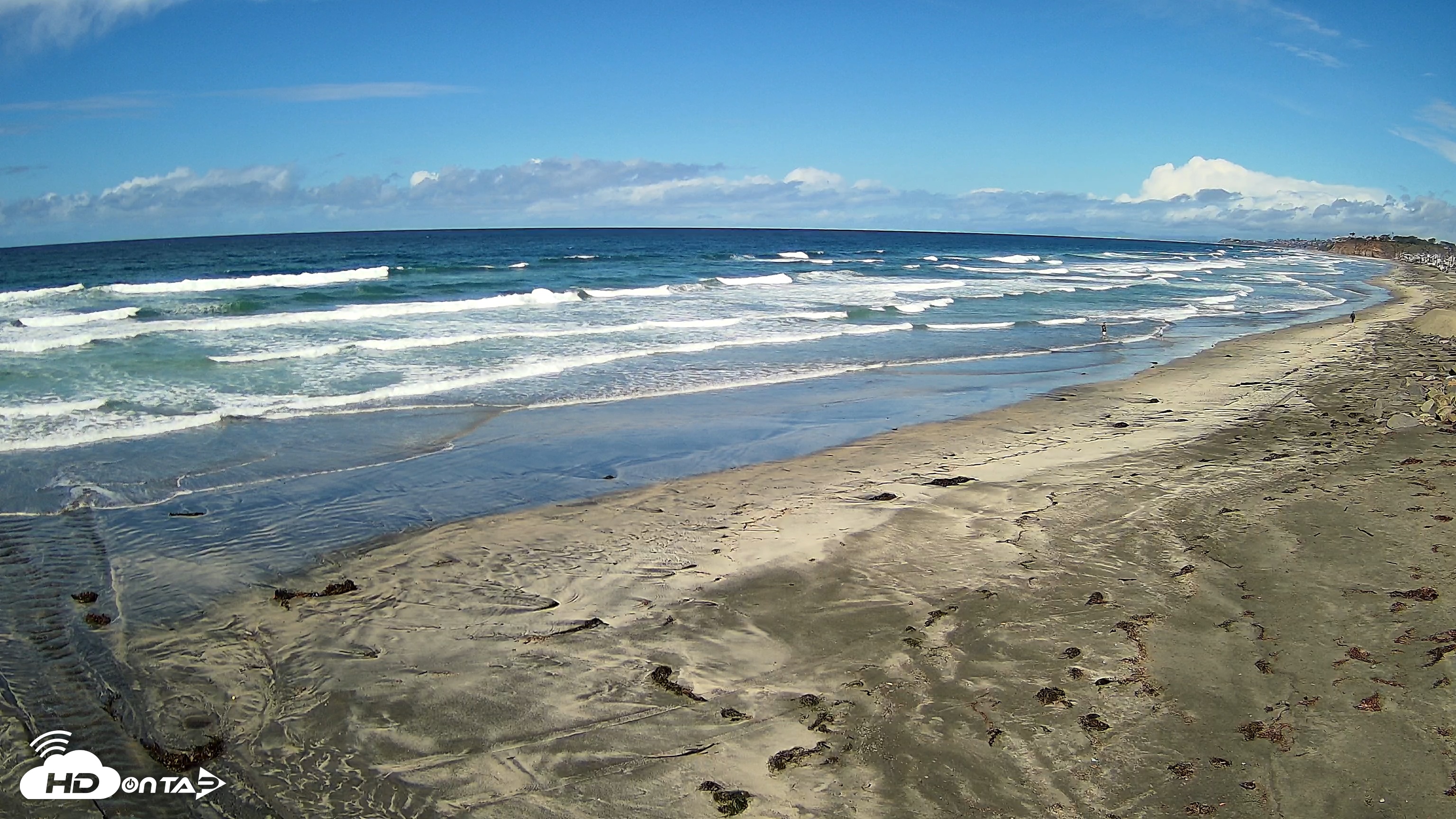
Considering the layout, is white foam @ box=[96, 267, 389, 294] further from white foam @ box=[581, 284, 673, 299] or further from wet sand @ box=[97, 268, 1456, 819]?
wet sand @ box=[97, 268, 1456, 819]

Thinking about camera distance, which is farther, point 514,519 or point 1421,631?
point 514,519

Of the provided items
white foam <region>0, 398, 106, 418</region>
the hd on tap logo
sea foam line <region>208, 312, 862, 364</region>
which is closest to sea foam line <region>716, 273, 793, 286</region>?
sea foam line <region>208, 312, 862, 364</region>

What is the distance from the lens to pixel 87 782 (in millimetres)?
4246

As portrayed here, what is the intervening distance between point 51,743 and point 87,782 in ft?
1.54

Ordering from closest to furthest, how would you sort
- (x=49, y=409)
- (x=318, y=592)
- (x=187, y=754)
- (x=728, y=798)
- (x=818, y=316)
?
1. (x=728, y=798)
2. (x=187, y=754)
3. (x=318, y=592)
4. (x=49, y=409)
5. (x=818, y=316)

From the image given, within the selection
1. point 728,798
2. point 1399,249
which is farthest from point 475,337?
point 1399,249

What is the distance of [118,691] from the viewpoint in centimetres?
497

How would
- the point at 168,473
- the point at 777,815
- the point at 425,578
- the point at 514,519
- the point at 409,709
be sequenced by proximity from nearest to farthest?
1. the point at 777,815
2. the point at 409,709
3. the point at 425,578
4. the point at 514,519
5. the point at 168,473

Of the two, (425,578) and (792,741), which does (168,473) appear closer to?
(425,578)

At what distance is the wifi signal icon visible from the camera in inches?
175

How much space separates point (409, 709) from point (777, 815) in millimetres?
2152

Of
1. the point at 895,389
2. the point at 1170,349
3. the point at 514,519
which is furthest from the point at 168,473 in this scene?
the point at 1170,349

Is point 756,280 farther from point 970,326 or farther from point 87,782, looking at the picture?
point 87,782

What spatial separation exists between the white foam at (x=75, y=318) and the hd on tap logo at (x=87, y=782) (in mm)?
22986
